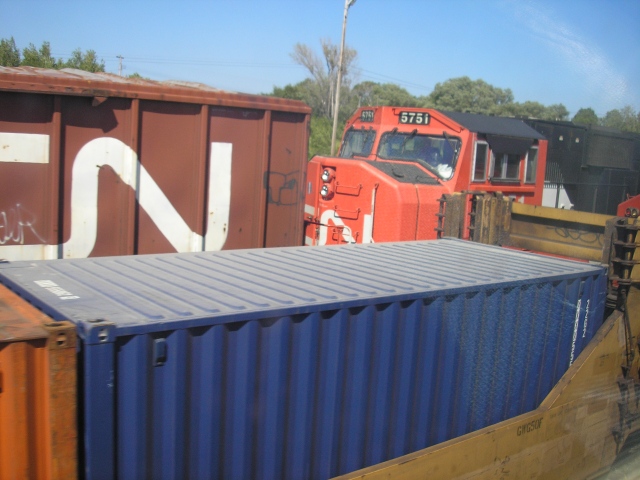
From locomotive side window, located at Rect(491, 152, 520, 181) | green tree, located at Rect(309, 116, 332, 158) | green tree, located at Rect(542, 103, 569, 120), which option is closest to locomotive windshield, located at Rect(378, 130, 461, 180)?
locomotive side window, located at Rect(491, 152, 520, 181)

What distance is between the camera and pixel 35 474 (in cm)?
270

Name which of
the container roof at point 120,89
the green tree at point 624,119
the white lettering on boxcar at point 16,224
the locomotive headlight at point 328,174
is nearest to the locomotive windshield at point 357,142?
the locomotive headlight at point 328,174

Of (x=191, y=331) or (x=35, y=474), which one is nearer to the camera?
(x=35, y=474)

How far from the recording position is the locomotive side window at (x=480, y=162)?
9.11 meters

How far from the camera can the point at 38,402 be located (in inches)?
106

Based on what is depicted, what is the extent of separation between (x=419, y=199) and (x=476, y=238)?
1449mm

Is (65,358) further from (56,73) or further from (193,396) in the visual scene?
(56,73)

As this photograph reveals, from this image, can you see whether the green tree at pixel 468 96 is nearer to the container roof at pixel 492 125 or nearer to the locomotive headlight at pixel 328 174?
the container roof at pixel 492 125

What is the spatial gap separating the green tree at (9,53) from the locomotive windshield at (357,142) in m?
6.99

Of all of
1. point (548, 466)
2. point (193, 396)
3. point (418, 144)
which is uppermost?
point (418, 144)

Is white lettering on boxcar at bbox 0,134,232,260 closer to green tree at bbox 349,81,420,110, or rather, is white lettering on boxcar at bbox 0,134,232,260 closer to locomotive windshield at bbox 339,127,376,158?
locomotive windshield at bbox 339,127,376,158

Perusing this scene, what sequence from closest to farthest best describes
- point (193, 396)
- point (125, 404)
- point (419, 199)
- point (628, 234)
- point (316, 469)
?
point (125, 404) → point (193, 396) → point (316, 469) → point (628, 234) → point (419, 199)

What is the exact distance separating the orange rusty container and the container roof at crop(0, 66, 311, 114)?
2.99m

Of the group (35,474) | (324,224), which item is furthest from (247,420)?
(324,224)
